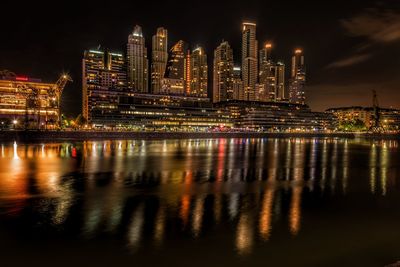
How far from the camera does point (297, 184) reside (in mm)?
23266

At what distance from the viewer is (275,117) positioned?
17988 centimetres

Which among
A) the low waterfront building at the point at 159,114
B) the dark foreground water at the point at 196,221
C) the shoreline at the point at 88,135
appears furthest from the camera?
the low waterfront building at the point at 159,114

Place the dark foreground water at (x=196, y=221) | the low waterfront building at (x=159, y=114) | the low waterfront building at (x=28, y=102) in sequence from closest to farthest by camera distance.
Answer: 1. the dark foreground water at (x=196, y=221)
2. the low waterfront building at (x=28, y=102)
3. the low waterfront building at (x=159, y=114)

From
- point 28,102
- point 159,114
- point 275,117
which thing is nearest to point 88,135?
point 28,102

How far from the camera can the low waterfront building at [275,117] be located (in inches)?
6944

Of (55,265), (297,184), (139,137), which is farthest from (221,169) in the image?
(139,137)

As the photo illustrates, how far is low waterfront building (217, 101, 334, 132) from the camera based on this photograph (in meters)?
176

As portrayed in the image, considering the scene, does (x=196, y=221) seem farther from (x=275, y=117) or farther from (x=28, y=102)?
(x=275, y=117)

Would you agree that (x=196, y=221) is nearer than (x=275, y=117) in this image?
Yes

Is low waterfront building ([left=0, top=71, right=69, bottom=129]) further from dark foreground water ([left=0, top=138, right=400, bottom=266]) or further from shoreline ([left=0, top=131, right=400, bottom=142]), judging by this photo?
dark foreground water ([left=0, top=138, right=400, bottom=266])

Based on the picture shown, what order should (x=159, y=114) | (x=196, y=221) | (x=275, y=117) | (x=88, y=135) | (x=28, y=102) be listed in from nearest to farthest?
(x=196, y=221), (x=88, y=135), (x=28, y=102), (x=159, y=114), (x=275, y=117)

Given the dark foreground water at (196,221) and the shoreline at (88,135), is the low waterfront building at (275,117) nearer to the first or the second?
the shoreline at (88,135)

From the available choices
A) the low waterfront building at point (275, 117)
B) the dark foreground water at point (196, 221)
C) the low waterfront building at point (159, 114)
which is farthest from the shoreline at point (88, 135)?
the dark foreground water at point (196, 221)

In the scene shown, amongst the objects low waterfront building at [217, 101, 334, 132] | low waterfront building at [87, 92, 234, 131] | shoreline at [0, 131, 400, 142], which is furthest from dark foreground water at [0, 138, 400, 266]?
low waterfront building at [217, 101, 334, 132]
